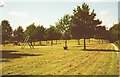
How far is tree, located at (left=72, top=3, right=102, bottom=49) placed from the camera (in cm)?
5725

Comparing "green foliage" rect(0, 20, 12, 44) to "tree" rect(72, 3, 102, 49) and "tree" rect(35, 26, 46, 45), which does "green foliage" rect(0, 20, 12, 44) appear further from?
"tree" rect(72, 3, 102, 49)

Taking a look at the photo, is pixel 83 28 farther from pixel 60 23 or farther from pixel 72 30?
pixel 60 23

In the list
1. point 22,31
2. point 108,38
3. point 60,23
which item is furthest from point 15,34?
point 108,38

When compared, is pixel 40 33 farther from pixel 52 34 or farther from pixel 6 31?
pixel 6 31

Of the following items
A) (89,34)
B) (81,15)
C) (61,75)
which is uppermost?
(81,15)

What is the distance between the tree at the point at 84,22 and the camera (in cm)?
5725

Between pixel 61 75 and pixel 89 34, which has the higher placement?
pixel 89 34

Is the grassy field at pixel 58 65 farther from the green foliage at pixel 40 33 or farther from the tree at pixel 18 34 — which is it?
the tree at pixel 18 34

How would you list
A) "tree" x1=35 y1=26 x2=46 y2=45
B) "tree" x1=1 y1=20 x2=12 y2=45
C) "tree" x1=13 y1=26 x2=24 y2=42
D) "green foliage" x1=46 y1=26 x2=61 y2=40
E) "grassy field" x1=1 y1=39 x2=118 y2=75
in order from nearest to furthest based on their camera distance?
"grassy field" x1=1 y1=39 x2=118 y2=75 → "tree" x1=1 y1=20 x2=12 y2=45 → "tree" x1=35 y1=26 x2=46 y2=45 → "green foliage" x1=46 y1=26 x2=61 y2=40 → "tree" x1=13 y1=26 x2=24 y2=42

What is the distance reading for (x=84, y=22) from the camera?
57875mm

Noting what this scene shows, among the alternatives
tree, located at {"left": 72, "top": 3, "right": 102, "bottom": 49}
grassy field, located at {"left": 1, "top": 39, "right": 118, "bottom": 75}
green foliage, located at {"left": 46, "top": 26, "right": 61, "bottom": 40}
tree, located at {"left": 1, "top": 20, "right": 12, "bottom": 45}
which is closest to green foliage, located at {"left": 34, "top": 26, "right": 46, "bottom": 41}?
green foliage, located at {"left": 46, "top": 26, "right": 61, "bottom": 40}

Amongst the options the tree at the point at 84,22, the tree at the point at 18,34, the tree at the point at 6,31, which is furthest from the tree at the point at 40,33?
the tree at the point at 84,22

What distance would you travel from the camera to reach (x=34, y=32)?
89500 mm

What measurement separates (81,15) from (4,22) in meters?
38.7
